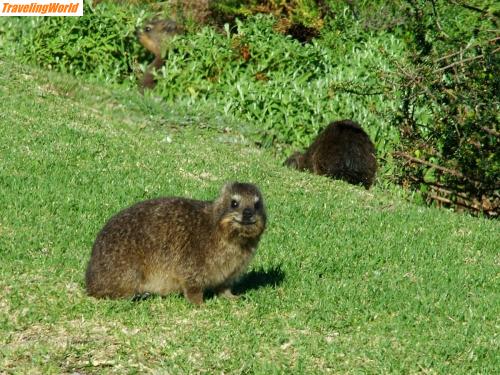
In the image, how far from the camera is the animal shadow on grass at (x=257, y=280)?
825cm

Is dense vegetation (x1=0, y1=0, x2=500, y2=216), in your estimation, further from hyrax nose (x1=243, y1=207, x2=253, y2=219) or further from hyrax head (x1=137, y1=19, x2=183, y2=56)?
hyrax nose (x1=243, y1=207, x2=253, y2=219)

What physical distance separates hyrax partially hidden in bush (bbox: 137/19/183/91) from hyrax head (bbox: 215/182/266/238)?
35.7 feet

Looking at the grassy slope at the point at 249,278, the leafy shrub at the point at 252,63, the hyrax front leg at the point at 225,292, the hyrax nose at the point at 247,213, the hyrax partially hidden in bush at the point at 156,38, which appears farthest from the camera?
the hyrax partially hidden in bush at the point at 156,38

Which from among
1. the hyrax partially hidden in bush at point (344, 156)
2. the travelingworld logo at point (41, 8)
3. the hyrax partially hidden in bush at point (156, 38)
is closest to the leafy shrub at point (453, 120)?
A: the hyrax partially hidden in bush at point (344, 156)

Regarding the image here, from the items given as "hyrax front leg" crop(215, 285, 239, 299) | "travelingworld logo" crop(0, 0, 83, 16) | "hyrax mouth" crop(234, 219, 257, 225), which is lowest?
"hyrax front leg" crop(215, 285, 239, 299)

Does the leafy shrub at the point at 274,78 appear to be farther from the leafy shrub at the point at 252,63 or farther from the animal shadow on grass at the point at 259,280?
the animal shadow on grass at the point at 259,280

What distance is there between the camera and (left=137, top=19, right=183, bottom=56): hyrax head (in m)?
18.5

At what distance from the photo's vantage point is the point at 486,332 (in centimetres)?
757

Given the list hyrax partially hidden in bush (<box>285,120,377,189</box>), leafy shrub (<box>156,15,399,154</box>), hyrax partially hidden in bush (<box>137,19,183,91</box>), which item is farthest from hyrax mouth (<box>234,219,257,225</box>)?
hyrax partially hidden in bush (<box>137,19,183,91</box>)

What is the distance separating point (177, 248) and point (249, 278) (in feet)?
3.73

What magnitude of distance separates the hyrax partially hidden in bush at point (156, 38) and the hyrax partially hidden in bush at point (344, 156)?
5.28 metres

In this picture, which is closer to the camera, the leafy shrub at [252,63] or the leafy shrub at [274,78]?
the leafy shrub at [274,78]

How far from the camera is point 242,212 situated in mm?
7469

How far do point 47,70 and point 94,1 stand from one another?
491cm
